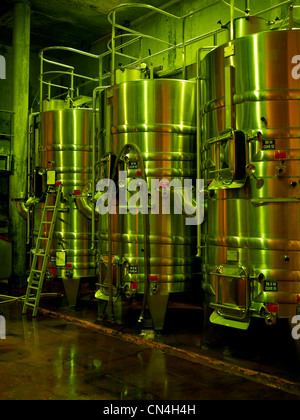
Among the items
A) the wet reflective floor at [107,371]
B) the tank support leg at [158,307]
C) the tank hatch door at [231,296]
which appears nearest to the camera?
the wet reflective floor at [107,371]

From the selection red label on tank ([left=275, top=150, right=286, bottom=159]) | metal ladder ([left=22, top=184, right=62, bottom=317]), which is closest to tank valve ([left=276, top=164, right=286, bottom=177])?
A: red label on tank ([left=275, top=150, right=286, bottom=159])

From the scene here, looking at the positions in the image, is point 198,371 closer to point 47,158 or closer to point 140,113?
point 140,113

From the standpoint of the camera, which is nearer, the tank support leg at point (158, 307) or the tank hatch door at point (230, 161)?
the tank hatch door at point (230, 161)

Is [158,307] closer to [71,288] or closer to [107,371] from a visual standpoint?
[107,371]

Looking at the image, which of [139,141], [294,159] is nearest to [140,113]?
[139,141]

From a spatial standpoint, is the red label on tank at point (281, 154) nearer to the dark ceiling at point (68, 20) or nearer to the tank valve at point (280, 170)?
the tank valve at point (280, 170)

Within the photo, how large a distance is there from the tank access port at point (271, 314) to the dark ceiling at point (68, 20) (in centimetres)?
749

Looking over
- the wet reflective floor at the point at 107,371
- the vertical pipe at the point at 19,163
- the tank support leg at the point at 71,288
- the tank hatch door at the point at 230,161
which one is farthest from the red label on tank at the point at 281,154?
the vertical pipe at the point at 19,163

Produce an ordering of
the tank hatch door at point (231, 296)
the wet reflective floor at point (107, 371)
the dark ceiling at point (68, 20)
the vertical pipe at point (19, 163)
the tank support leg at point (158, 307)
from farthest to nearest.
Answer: the dark ceiling at point (68, 20) < the vertical pipe at point (19, 163) < the tank support leg at point (158, 307) < the tank hatch door at point (231, 296) < the wet reflective floor at point (107, 371)

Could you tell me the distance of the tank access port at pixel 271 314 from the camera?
3939 mm

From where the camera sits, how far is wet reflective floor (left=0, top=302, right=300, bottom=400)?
3.48 metres

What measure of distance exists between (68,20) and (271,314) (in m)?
8.90

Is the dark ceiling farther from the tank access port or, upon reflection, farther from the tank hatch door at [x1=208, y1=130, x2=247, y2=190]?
the tank access port
